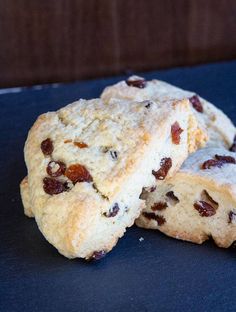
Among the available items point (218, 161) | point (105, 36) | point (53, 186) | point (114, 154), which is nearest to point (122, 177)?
point (114, 154)

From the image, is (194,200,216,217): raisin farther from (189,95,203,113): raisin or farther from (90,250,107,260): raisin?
(189,95,203,113): raisin

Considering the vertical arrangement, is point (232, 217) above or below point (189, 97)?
below

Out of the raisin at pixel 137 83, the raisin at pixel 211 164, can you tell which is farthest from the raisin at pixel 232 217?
the raisin at pixel 137 83

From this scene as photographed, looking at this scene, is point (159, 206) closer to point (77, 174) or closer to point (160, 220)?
point (160, 220)

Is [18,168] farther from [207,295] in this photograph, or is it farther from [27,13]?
[27,13]

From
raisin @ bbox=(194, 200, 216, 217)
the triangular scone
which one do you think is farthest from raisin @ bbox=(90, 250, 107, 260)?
raisin @ bbox=(194, 200, 216, 217)

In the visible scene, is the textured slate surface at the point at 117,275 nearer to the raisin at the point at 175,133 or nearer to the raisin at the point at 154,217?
the raisin at the point at 154,217
